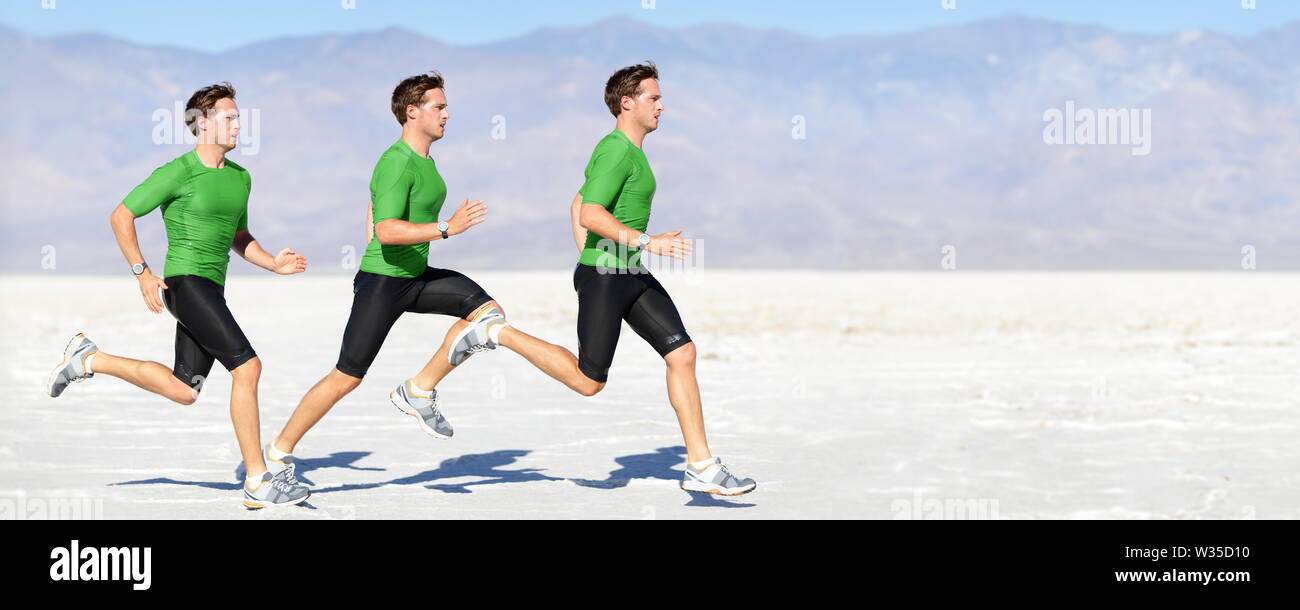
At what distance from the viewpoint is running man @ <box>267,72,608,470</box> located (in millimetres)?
6941

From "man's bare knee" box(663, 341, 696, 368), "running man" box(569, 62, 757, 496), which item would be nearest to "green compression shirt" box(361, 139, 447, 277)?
"running man" box(569, 62, 757, 496)

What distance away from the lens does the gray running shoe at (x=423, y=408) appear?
7.63m

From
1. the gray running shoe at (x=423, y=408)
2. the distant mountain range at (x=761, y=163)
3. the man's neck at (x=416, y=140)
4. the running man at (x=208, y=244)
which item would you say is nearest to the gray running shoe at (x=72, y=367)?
the running man at (x=208, y=244)

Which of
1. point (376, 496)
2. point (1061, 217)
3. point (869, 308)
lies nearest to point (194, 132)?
point (376, 496)

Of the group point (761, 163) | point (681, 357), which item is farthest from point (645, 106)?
point (761, 163)

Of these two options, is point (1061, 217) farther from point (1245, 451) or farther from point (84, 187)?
point (1245, 451)

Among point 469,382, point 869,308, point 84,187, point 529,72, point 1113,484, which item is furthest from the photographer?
point 529,72

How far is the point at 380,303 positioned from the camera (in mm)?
7105

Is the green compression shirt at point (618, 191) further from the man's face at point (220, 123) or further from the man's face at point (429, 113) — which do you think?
the man's face at point (220, 123)

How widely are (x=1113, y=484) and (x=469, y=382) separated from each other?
7200 mm

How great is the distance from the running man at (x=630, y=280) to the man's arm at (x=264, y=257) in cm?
131

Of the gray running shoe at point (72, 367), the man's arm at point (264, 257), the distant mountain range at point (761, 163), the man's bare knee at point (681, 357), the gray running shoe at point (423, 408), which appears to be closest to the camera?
the man's arm at point (264, 257)

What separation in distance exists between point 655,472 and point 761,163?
113 m

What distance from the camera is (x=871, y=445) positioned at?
10.0 metres
